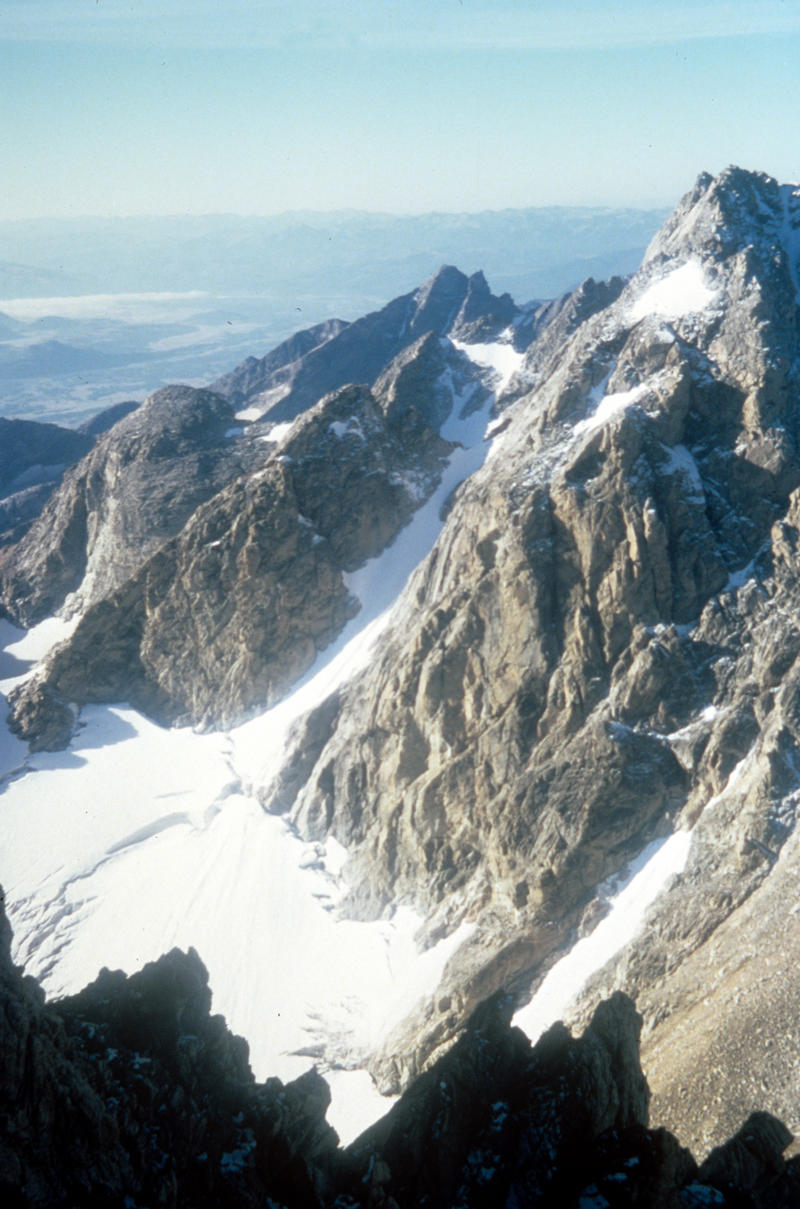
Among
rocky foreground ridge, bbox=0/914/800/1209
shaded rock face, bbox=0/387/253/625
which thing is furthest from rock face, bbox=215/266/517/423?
rocky foreground ridge, bbox=0/914/800/1209

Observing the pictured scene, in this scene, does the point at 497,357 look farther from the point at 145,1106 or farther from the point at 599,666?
the point at 145,1106

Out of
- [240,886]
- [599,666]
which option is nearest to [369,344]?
[240,886]

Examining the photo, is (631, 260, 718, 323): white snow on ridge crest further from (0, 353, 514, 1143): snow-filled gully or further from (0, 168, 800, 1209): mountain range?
(0, 353, 514, 1143): snow-filled gully

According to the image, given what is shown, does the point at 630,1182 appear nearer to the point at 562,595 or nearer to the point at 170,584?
the point at 562,595

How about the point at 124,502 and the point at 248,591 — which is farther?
the point at 124,502

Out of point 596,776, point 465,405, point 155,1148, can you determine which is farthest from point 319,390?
point 155,1148
